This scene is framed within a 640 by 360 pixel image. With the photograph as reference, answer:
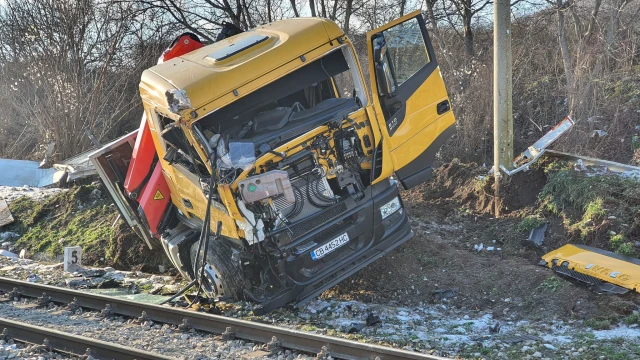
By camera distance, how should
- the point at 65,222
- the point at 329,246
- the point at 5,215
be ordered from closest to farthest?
1. the point at 329,246
2. the point at 65,222
3. the point at 5,215

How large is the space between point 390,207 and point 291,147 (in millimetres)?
1512

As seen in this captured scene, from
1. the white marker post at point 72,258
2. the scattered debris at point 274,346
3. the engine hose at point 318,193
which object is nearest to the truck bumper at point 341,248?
the engine hose at point 318,193

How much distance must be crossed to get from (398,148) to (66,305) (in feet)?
14.5

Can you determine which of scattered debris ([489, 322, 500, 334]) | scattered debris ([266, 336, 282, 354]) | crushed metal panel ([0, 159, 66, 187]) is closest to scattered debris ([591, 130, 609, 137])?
scattered debris ([489, 322, 500, 334])

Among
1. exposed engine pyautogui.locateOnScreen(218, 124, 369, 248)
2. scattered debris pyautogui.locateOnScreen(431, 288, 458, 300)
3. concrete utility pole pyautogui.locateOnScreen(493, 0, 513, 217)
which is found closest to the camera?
exposed engine pyautogui.locateOnScreen(218, 124, 369, 248)

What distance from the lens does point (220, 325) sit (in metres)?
6.16

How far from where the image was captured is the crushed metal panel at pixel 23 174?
14219mm

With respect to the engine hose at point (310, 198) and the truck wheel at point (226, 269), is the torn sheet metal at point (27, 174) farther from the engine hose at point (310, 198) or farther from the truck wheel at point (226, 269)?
the engine hose at point (310, 198)

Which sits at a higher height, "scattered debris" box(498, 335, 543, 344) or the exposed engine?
the exposed engine

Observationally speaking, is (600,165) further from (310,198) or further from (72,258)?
(72,258)

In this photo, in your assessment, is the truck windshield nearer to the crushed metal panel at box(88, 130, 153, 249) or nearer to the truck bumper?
the truck bumper

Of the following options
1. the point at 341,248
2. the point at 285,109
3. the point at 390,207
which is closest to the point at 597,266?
the point at 390,207

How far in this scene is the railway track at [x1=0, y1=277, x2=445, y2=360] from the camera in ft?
16.6

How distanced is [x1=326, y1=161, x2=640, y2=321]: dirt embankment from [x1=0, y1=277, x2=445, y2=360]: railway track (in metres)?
1.70
